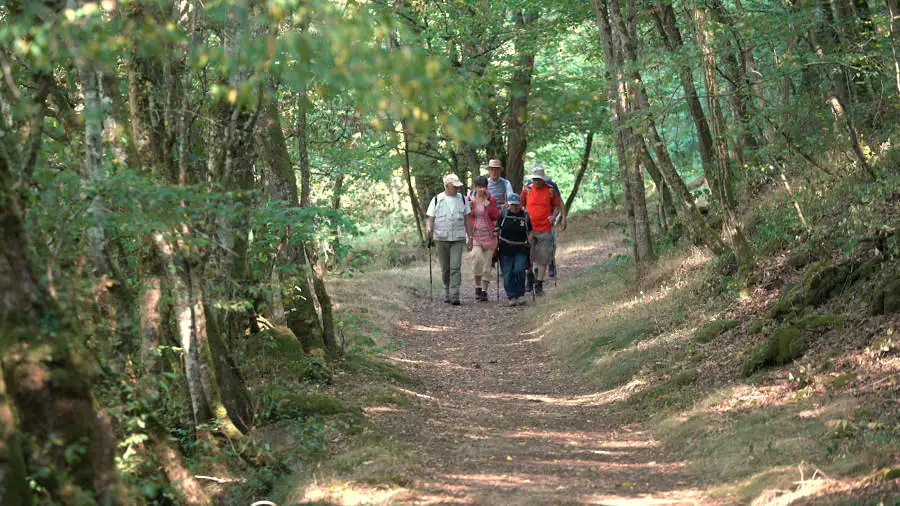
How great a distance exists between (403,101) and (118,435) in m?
3.36

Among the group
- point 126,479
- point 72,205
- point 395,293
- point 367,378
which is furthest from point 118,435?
point 395,293

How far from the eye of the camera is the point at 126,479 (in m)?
5.39

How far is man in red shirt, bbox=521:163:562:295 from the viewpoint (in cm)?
1662

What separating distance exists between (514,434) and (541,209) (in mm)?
8535

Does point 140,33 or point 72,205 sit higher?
point 140,33

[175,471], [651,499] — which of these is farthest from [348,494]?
[651,499]

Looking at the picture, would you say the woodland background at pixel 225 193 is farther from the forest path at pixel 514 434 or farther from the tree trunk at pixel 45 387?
the forest path at pixel 514 434

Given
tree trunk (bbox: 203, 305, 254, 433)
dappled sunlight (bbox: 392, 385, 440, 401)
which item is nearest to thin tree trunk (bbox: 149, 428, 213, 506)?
tree trunk (bbox: 203, 305, 254, 433)

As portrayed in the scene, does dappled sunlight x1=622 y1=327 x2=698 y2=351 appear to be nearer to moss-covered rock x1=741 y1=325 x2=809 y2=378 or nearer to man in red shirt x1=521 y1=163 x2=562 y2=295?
moss-covered rock x1=741 y1=325 x2=809 y2=378

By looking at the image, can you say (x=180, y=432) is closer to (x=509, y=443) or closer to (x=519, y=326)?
(x=509, y=443)

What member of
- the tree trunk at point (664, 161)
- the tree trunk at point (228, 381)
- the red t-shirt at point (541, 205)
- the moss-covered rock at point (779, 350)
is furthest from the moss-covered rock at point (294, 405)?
the red t-shirt at point (541, 205)

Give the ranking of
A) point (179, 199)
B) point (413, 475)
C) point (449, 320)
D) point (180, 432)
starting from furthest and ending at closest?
point (449, 320) → point (180, 432) → point (413, 475) → point (179, 199)

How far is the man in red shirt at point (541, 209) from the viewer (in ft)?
54.5

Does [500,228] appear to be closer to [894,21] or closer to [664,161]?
[664,161]
